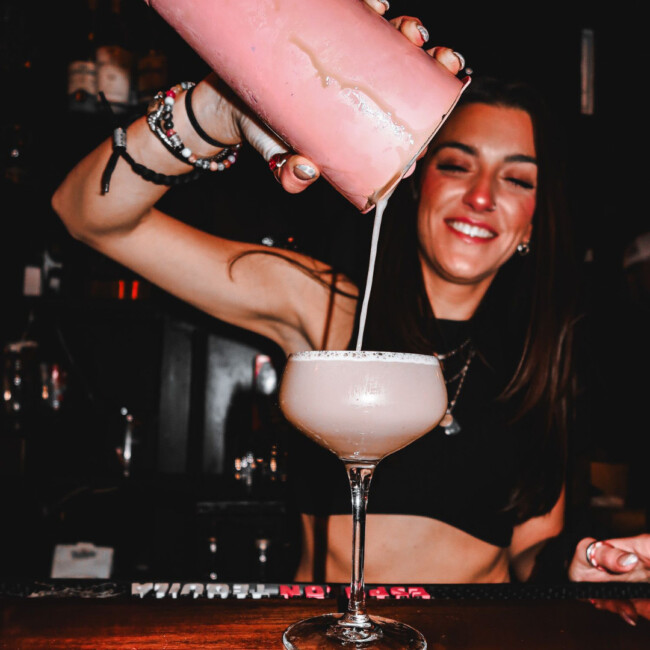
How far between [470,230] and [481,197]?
3.7 inches

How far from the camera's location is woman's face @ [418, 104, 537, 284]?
5.66ft

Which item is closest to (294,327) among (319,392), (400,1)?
(319,392)

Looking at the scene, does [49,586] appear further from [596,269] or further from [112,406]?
[596,269]

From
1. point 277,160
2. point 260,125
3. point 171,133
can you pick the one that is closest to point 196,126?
point 171,133

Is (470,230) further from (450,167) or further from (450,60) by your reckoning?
(450,60)

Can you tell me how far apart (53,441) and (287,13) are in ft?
6.87

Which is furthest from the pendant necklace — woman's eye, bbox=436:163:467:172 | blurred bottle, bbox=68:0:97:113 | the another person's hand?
blurred bottle, bbox=68:0:97:113

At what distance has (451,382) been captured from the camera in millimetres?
1745

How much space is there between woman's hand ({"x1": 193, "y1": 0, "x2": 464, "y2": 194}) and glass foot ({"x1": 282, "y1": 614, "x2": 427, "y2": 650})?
0.50m

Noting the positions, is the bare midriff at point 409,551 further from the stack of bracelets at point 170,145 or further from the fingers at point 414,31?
the fingers at point 414,31

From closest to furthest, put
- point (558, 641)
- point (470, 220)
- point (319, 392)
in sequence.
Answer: point (558, 641)
point (319, 392)
point (470, 220)

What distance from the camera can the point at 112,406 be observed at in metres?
2.51

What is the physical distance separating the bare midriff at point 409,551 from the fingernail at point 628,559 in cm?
72

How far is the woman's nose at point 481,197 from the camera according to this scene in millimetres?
1708
